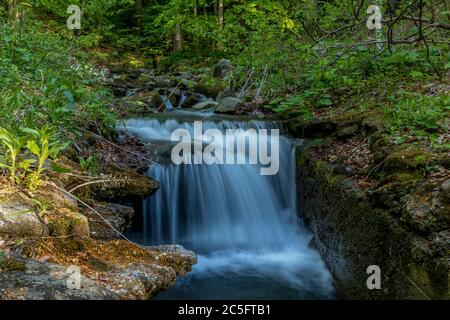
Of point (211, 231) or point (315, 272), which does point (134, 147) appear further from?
point (315, 272)

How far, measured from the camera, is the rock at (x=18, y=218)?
2.55 meters

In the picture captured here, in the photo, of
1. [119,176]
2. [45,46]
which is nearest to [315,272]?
[119,176]

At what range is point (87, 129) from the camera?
5.95m

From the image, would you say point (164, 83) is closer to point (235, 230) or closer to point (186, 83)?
point (186, 83)

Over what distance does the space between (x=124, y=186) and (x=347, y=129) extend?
3490mm

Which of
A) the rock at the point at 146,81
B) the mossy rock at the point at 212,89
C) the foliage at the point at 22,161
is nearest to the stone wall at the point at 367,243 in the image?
the foliage at the point at 22,161

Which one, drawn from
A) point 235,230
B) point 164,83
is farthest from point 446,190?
point 164,83

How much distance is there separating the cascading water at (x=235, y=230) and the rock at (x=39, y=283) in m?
2.28

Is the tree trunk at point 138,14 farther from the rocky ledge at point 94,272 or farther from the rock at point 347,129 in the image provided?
the rocky ledge at point 94,272

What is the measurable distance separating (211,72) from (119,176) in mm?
9790

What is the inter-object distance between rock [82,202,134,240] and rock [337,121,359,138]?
3.58m

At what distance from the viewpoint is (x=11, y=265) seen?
2.16m

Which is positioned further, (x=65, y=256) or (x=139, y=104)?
(x=139, y=104)

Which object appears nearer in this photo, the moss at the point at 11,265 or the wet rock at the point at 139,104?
the moss at the point at 11,265
